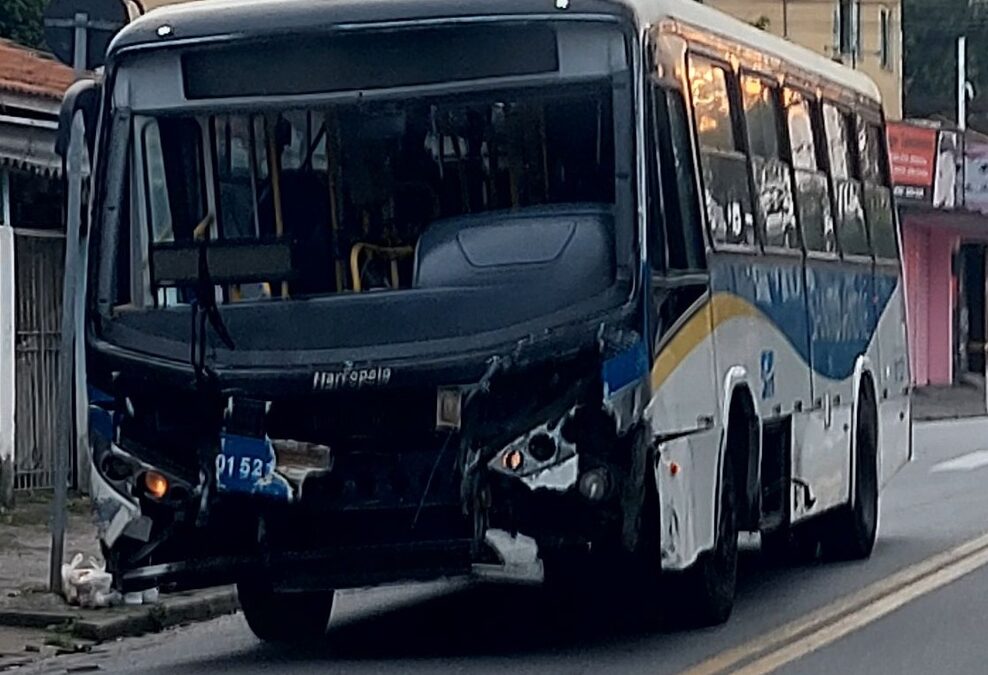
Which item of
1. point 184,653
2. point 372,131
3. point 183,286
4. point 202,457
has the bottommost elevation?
point 184,653

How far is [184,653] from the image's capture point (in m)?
11.6

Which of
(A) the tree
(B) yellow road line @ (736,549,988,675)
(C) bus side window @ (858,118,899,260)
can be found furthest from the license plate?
(A) the tree

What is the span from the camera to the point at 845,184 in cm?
1482

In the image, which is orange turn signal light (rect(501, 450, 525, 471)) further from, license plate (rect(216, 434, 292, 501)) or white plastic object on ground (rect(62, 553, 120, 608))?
white plastic object on ground (rect(62, 553, 120, 608))

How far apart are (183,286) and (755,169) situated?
3445 millimetres

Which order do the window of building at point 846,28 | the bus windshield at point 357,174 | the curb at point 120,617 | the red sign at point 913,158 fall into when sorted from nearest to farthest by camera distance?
1. the bus windshield at point 357,174
2. the curb at point 120,617
3. the red sign at point 913,158
4. the window of building at point 846,28

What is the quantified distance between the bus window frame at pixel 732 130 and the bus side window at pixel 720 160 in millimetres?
13

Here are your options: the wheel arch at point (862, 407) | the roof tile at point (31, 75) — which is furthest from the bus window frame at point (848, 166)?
the roof tile at point (31, 75)

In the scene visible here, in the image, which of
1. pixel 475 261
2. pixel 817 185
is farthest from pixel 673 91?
pixel 817 185

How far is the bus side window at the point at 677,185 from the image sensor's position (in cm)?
1046

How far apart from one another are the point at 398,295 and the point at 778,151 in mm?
3576

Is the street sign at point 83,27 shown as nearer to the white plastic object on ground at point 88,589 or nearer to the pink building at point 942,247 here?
the white plastic object on ground at point 88,589

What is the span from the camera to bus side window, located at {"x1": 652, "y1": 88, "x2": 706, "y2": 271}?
10.5m

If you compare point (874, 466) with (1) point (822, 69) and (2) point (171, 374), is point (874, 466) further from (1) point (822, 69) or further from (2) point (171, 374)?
(2) point (171, 374)
